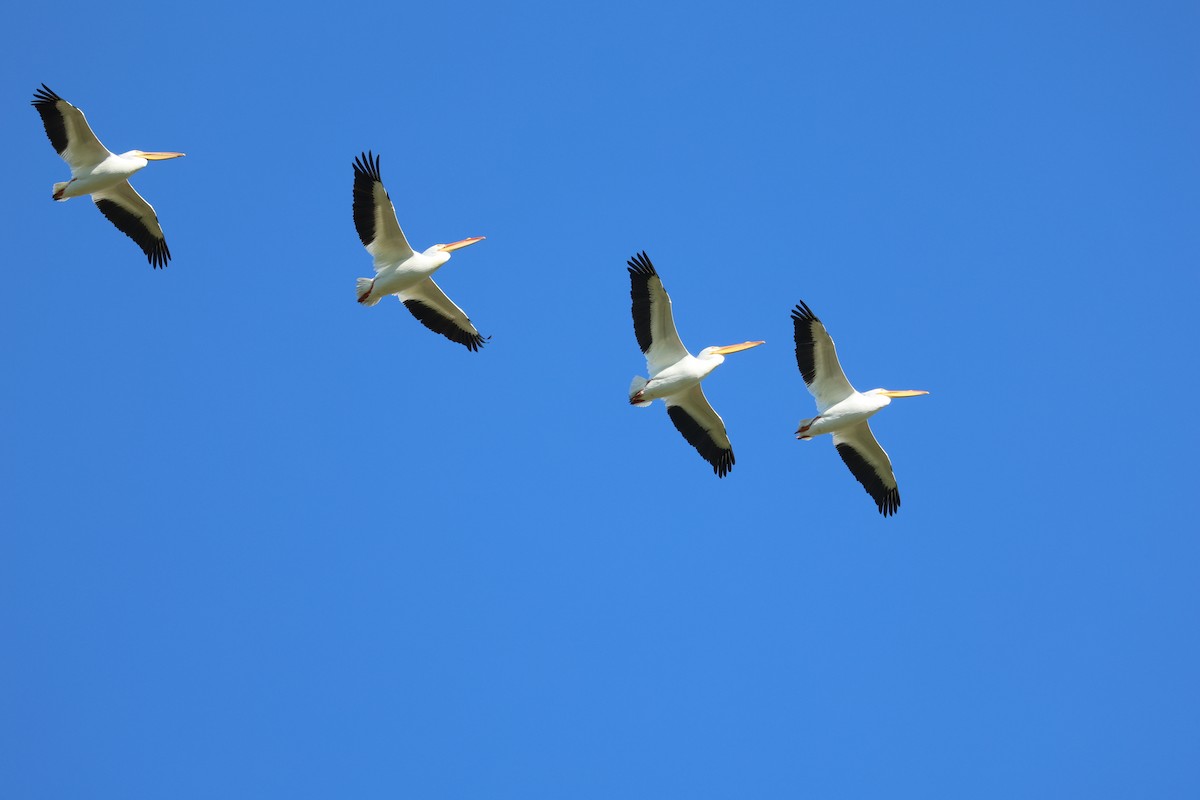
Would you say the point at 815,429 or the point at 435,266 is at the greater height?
the point at 435,266

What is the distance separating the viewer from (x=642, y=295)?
752 inches

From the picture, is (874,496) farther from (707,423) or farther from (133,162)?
(133,162)

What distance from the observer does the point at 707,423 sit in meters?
19.9

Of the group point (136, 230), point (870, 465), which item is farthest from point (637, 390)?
point (136, 230)

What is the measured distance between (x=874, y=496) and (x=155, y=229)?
10370 millimetres

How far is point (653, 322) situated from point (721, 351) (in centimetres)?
107

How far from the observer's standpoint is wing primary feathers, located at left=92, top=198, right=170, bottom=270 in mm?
20844

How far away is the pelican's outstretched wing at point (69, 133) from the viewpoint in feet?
64.7

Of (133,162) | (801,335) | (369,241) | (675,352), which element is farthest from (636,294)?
(133,162)

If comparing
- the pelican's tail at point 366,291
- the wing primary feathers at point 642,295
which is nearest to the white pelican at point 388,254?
the pelican's tail at point 366,291

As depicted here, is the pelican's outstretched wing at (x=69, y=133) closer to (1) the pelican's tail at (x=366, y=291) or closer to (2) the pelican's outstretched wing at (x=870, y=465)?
(1) the pelican's tail at (x=366, y=291)

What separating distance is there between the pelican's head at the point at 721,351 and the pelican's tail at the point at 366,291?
429 cm

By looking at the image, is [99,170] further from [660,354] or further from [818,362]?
[818,362]

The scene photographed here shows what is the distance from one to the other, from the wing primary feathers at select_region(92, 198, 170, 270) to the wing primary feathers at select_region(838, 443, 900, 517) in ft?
31.6
